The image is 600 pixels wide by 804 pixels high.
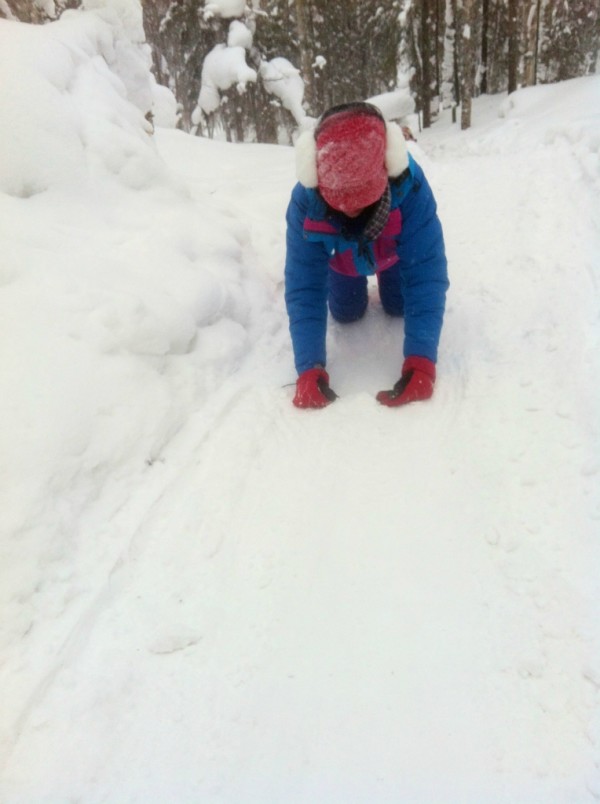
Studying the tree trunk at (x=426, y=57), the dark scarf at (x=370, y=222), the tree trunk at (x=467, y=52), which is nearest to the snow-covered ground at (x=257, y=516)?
the dark scarf at (x=370, y=222)

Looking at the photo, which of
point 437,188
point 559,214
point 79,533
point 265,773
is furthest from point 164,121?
point 265,773

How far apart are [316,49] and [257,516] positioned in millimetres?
15051

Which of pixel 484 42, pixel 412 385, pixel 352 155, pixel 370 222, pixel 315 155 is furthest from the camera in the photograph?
pixel 484 42

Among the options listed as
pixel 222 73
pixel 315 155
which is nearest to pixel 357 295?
pixel 315 155

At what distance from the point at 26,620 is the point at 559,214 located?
3.55 m

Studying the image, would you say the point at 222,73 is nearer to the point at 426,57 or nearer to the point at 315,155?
the point at 426,57

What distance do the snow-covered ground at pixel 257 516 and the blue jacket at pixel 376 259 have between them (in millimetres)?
234

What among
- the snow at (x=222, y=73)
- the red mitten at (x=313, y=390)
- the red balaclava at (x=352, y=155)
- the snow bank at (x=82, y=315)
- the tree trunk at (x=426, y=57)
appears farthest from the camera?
the tree trunk at (x=426, y=57)

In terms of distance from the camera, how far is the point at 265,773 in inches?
47.4

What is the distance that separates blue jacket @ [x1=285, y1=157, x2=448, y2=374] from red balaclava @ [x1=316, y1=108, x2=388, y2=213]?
0.17 metres

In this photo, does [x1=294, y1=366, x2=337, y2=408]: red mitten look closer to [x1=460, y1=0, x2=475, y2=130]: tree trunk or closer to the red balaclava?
the red balaclava

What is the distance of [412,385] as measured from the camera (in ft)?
7.58

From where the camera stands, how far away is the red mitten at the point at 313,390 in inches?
93.6

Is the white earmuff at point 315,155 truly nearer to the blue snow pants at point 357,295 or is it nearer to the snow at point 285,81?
the blue snow pants at point 357,295
